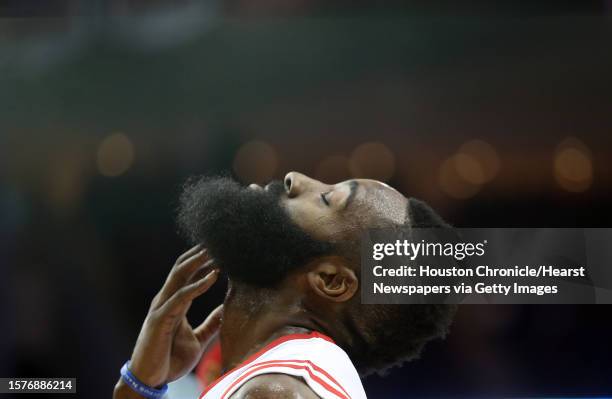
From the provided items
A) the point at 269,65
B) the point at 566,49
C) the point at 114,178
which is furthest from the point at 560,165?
the point at 114,178

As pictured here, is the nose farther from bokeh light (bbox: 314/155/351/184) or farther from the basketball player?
bokeh light (bbox: 314/155/351/184)

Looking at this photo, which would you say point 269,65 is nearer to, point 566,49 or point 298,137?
point 298,137

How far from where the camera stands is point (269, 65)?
1.75 metres

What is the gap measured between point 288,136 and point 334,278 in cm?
76

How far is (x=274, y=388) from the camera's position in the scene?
0.82m

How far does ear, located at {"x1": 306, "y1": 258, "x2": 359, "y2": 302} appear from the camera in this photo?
105 centimetres

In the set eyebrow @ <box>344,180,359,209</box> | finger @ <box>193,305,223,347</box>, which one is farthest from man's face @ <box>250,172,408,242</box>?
finger @ <box>193,305,223,347</box>

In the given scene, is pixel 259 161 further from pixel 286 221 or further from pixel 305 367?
pixel 305 367

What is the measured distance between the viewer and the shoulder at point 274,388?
814 millimetres

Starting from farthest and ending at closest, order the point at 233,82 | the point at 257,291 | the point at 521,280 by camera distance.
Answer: the point at 233,82 < the point at 521,280 < the point at 257,291

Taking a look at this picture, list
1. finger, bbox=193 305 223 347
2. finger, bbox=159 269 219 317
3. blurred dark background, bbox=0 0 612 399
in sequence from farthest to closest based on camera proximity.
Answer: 1. blurred dark background, bbox=0 0 612 399
2. finger, bbox=193 305 223 347
3. finger, bbox=159 269 219 317

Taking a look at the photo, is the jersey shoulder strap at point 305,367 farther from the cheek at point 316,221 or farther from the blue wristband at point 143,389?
the blue wristband at point 143,389

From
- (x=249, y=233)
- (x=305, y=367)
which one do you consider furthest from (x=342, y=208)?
(x=305, y=367)

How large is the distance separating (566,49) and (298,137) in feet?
2.19
